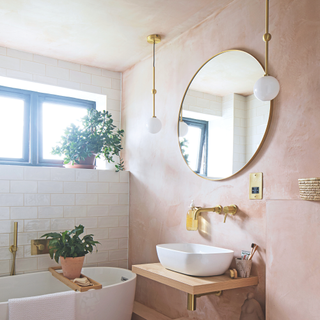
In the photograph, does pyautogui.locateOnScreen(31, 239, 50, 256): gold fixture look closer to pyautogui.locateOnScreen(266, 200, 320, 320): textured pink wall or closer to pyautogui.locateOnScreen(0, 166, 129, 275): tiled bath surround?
pyautogui.locateOnScreen(0, 166, 129, 275): tiled bath surround

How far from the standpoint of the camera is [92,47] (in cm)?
324

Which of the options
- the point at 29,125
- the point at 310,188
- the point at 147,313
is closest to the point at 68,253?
the point at 147,313

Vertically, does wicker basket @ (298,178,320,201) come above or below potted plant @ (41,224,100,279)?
above

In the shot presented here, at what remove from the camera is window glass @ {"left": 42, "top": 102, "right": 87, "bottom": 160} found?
3727 mm

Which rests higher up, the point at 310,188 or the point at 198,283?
the point at 310,188

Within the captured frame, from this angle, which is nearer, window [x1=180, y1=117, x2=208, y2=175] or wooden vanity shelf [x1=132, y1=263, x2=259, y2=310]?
wooden vanity shelf [x1=132, y1=263, x2=259, y2=310]

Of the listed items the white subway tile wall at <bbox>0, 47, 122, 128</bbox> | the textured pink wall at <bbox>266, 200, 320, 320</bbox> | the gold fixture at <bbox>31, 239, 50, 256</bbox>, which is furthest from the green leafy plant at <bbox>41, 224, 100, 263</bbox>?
the textured pink wall at <bbox>266, 200, 320, 320</bbox>

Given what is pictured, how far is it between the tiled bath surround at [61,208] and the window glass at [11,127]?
0.55 metres

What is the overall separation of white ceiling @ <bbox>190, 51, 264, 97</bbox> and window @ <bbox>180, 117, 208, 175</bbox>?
27cm

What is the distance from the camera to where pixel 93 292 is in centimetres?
253

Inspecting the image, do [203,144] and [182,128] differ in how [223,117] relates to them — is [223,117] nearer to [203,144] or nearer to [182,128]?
[203,144]

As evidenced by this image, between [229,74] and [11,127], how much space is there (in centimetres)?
236

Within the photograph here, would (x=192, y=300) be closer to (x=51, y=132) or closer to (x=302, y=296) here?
(x=302, y=296)

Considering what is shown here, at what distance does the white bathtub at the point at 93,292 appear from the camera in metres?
2.49
